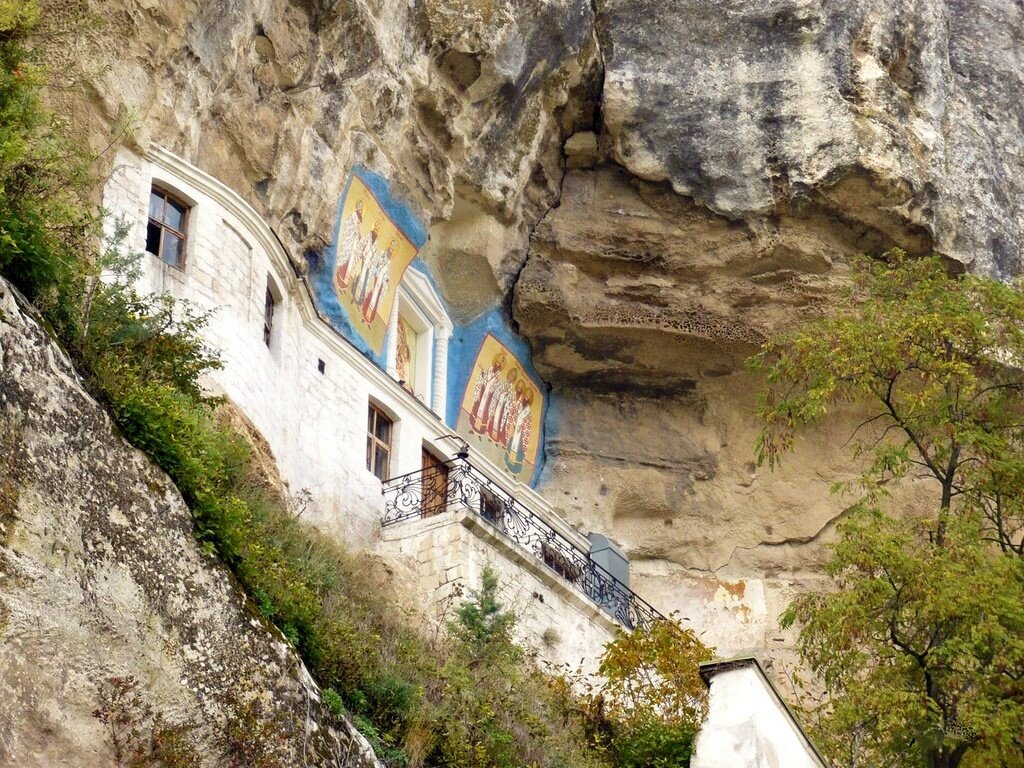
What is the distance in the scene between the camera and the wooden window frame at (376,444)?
1823 centimetres

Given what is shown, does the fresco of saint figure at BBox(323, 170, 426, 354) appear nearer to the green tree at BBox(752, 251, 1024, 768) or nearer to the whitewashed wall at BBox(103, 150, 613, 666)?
the whitewashed wall at BBox(103, 150, 613, 666)

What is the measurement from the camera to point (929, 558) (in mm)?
13055

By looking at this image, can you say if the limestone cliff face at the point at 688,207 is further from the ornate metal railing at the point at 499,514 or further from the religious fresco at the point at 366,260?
the ornate metal railing at the point at 499,514

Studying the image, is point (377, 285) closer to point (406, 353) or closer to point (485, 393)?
point (406, 353)

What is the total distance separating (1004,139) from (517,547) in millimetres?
13092

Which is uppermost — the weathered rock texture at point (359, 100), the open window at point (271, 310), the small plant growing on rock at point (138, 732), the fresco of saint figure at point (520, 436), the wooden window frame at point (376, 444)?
the weathered rock texture at point (359, 100)

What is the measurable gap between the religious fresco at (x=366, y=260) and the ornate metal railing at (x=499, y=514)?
189 centimetres

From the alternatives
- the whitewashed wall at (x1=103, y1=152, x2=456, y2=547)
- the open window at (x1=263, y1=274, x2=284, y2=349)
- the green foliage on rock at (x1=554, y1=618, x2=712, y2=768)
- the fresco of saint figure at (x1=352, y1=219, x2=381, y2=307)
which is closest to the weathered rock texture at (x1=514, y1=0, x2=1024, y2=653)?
the fresco of saint figure at (x1=352, y1=219, x2=381, y2=307)

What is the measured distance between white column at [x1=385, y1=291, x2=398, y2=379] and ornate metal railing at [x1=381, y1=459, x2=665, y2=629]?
4.79 feet

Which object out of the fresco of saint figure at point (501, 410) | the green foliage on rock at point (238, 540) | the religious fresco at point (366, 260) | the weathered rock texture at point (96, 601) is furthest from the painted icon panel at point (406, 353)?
the weathered rock texture at point (96, 601)

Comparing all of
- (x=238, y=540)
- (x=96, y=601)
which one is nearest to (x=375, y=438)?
(x=238, y=540)

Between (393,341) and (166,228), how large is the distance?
5650 millimetres

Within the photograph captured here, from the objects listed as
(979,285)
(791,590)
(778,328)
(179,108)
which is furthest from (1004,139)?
(179,108)

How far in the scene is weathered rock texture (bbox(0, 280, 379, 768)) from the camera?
296 inches
